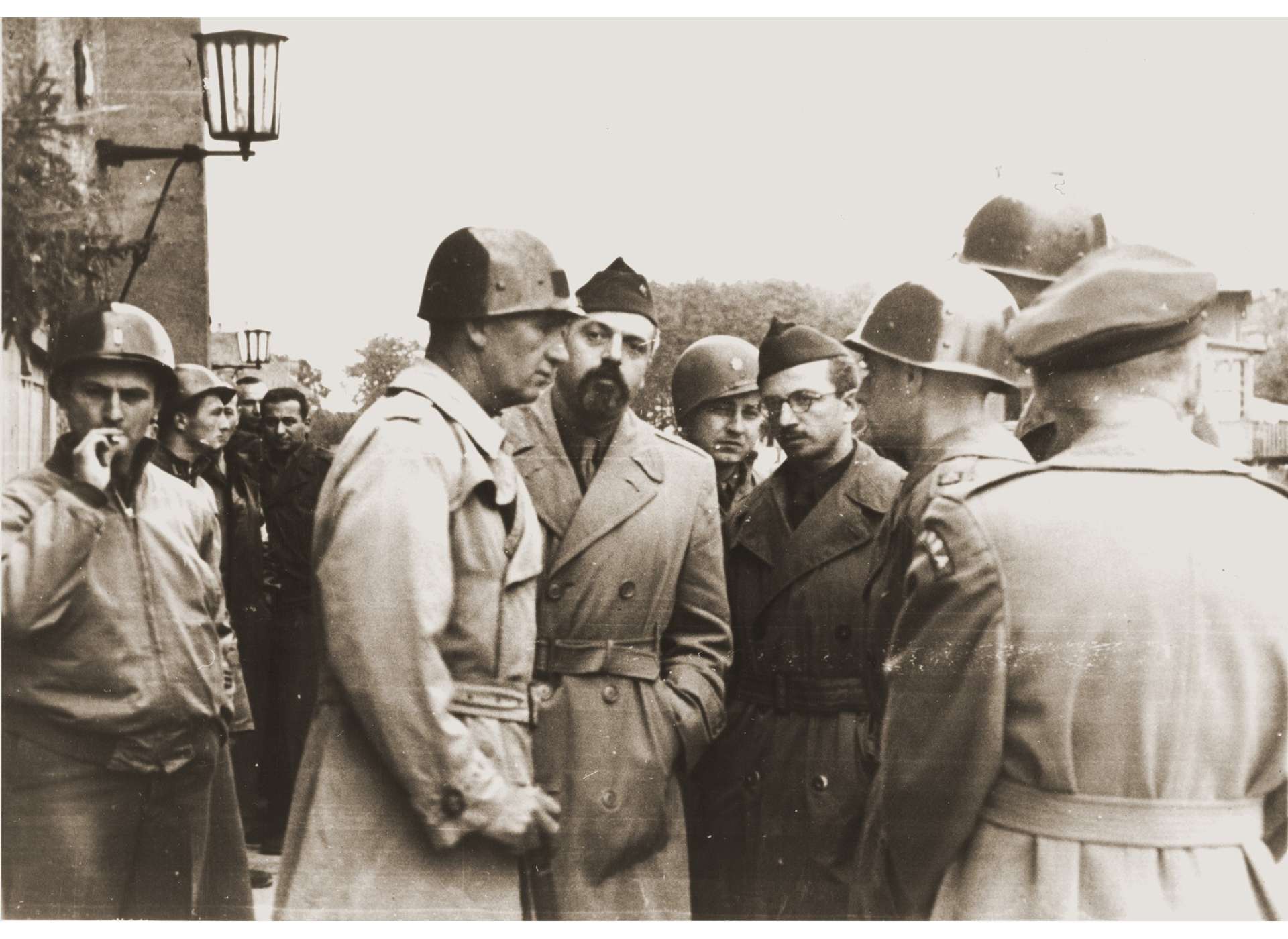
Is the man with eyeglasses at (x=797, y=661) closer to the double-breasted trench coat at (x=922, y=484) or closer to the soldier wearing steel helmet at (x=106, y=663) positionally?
the double-breasted trench coat at (x=922, y=484)

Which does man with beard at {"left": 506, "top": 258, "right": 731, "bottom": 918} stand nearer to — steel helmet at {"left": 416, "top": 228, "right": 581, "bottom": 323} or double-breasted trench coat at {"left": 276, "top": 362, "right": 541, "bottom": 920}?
steel helmet at {"left": 416, "top": 228, "right": 581, "bottom": 323}

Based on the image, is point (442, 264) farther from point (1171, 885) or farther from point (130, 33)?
point (1171, 885)

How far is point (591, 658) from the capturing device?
4539 millimetres

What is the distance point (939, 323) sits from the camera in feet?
13.7

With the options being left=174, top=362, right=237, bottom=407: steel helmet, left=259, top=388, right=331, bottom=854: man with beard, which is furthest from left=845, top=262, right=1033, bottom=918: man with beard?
left=259, top=388, right=331, bottom=854: man with beard

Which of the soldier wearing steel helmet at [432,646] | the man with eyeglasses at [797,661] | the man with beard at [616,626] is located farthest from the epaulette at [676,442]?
the soldier wearing steel helmet at [432,646]

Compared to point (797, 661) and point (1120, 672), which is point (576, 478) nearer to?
point (797, 661)

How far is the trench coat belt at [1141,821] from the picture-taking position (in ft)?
10.3

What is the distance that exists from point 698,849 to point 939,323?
1956 millimetres

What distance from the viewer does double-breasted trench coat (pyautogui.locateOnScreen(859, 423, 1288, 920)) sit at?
10.3 feet

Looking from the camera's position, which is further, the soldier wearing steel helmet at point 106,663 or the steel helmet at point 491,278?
the soldier wearing steel helmet at point 106,663

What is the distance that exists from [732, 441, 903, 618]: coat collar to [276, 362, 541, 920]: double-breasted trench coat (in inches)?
55.1

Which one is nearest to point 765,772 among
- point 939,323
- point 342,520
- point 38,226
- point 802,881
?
point 802,881

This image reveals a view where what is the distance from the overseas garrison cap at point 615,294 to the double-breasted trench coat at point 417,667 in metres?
1.14
